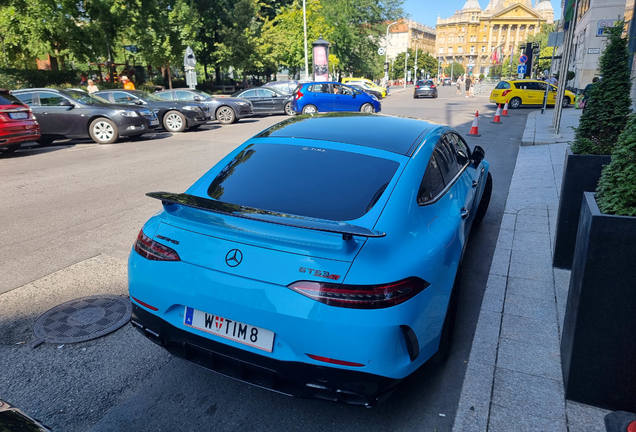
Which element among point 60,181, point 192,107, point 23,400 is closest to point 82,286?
point 23,400

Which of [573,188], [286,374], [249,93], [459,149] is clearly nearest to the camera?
[286,374]

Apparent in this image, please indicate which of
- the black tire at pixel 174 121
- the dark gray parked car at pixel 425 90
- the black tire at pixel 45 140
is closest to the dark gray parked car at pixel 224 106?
the black tire at pixel 174 121

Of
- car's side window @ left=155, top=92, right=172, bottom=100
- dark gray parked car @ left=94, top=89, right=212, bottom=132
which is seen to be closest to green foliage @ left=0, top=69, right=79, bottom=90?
car's side window @ left=155, top=92, right=172, bottom=100

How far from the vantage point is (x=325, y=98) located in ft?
69.7

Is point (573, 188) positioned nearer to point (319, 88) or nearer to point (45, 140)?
point (45, 140)

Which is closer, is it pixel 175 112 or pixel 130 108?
pixel 130 108

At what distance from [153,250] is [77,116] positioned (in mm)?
12841

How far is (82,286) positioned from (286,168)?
2494 mm

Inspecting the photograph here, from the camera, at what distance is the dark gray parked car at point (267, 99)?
2231cm

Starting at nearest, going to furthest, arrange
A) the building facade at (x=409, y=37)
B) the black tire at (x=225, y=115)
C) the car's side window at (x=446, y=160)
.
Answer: the car's side window at (x=446, y=160), the black tire at (x=225, y=115), the building facade at (x=409, y=37)

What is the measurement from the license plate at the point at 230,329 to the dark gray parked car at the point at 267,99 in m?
20.6

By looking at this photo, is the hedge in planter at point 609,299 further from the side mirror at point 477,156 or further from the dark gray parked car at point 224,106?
the dark gray parked car at point 224,106

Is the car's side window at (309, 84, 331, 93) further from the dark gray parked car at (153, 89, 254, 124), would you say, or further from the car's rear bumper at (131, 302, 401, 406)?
the car's rear bumper at (131, 302, 401, 406)

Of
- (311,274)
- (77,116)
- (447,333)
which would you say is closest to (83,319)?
(311,274)
